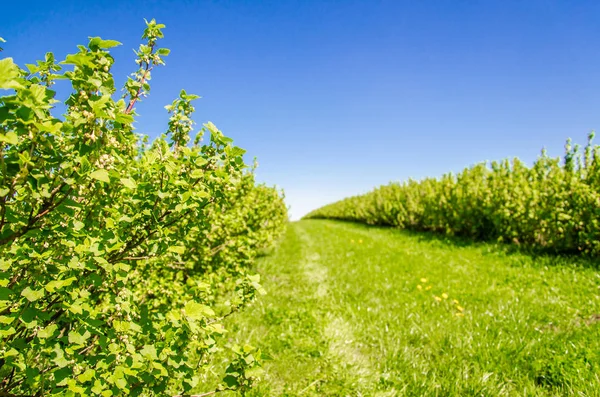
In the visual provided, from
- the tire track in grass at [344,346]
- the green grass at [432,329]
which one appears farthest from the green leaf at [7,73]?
the tire track in grass at [344,346]

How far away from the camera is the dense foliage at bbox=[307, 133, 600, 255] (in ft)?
20.3

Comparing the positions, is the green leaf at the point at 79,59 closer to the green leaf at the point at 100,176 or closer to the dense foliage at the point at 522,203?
the green leaf at the point at 100,176

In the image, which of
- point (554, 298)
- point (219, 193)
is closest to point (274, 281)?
point (554, 298)

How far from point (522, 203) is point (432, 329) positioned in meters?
5.32

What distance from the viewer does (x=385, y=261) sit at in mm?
7199

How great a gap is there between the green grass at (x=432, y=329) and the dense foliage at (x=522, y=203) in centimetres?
77

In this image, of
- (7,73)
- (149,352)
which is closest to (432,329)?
(149,352)

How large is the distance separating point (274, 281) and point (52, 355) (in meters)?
5.32

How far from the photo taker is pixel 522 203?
7.38 meters

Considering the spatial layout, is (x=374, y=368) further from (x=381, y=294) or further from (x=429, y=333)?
(x=381, y=294)

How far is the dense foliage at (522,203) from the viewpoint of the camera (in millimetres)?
6176

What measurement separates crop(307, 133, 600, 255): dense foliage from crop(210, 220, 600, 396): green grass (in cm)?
77

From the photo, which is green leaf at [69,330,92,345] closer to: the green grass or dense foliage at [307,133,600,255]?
the green grass

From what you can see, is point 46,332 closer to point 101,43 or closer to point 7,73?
point 7,73
